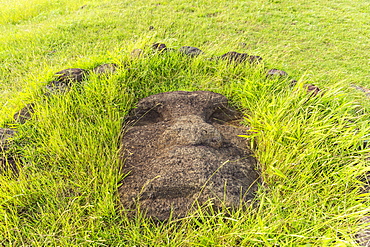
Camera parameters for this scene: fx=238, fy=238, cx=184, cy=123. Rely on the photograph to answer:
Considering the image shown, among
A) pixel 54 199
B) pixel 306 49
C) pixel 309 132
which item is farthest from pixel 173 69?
pixel 306 49

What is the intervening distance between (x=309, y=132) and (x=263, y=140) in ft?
1.55

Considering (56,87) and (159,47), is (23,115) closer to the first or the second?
(56,87)

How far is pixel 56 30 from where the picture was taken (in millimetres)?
6188

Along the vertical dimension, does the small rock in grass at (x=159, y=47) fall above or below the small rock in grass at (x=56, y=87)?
above

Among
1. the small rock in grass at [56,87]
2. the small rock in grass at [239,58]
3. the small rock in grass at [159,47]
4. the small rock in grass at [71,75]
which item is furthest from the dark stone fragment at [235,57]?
the small rock in grass at [56,87]

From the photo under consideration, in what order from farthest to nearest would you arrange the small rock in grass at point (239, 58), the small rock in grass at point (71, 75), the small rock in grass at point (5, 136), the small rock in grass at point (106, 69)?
the small rock in grass at point (239, 58), the small rock in grass at point (106, 69), the small rock in grass at point (71, 75), the small rock in grass at point (5, 136)

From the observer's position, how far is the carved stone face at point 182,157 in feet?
6.98

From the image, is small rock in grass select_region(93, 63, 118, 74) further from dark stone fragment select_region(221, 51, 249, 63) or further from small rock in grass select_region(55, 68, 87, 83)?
dark stone fragment select_region(221, 51, 249, 63)

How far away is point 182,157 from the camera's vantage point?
2.37m

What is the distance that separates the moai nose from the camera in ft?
8.43

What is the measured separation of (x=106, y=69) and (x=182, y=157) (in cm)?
198

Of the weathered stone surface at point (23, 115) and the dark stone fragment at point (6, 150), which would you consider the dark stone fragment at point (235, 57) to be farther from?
the dark stone fragment at point (6, 150)

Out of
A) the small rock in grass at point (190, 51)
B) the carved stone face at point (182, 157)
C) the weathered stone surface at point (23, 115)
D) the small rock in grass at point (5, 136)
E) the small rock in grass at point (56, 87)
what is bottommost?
the carved stone face at point (182, 157)

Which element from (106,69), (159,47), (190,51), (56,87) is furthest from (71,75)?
(190,51)
